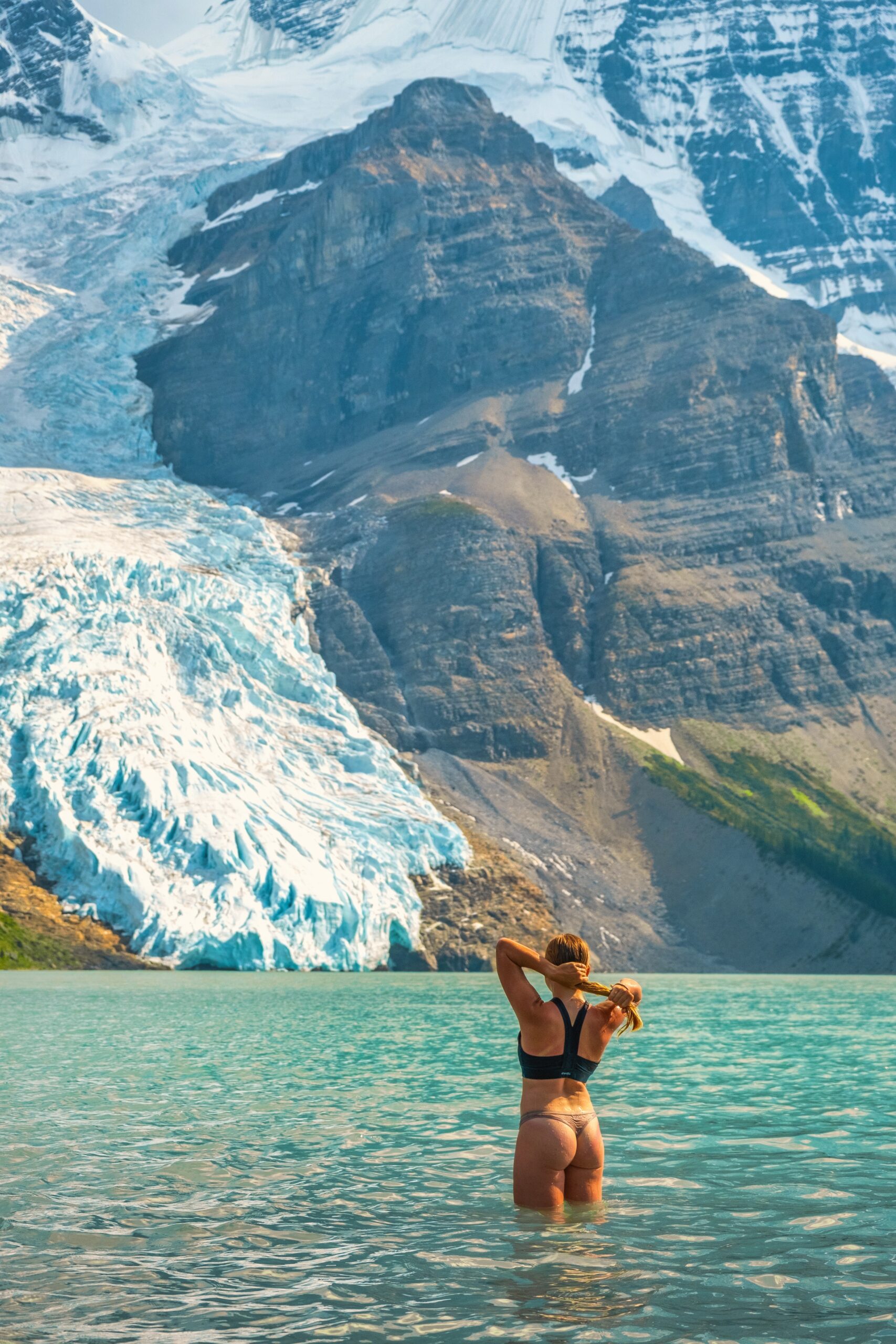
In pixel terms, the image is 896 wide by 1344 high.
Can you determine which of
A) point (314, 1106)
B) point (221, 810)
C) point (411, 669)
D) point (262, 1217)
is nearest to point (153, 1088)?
point (314, 1106)

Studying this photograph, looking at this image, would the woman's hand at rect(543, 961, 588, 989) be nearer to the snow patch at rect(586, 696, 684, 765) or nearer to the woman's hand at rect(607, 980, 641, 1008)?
the woman's hand at rect(607, 980, 641, 1008)

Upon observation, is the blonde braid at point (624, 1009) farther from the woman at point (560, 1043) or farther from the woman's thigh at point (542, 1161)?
the woman's thigh at point (542, 1161)

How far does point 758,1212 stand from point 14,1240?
823 centimetres

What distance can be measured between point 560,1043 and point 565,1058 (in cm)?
19

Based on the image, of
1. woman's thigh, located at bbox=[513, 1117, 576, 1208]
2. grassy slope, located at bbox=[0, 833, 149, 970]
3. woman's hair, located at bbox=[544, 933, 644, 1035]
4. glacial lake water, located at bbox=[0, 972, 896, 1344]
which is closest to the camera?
glacial lake water, located at bbox=[0, 972, 896, 1344]

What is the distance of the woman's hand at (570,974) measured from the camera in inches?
538

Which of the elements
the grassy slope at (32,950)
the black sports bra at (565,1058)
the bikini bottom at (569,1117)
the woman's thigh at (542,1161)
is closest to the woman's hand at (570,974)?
the black sports bra at (565,1058)

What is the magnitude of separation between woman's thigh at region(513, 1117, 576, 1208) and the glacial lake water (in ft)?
1.12

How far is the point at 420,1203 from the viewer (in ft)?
56.0

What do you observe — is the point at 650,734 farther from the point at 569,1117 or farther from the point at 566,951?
the point at 566,951

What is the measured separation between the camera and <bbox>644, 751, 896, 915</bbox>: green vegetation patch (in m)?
160

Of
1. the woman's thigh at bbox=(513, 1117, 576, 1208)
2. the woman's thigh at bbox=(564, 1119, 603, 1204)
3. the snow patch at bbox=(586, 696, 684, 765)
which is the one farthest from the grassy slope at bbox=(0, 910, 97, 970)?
the woman's thigh at bbox=(564, 1119, 603, 1204)

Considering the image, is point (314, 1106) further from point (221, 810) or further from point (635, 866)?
point (635, 866)

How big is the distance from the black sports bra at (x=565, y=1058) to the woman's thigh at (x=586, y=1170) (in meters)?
0.66
